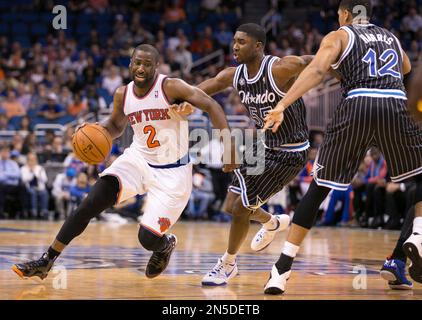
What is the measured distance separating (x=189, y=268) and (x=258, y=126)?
146cm

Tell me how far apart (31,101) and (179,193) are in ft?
38.6

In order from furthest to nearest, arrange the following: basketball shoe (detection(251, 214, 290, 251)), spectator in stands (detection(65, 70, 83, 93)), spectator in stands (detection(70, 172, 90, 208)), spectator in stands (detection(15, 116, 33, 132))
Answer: spectator in stands (detection(65, 70, 83, 93)) < spectator in stands (detection(15, 116, 33, 132)) < spectator in stands (detection(70, 172, 90, 208)) < basketball shoe (detection(251, 214, 290, 251))

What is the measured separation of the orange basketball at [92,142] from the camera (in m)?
6.69

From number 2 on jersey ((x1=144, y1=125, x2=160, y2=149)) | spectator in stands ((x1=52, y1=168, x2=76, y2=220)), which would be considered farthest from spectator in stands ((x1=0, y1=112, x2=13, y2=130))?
number 2 on jersey ((x1=144, y1=125, x2=160, y2=149))

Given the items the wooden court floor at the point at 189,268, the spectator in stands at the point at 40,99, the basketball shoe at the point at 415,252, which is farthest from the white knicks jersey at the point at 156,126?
the spectator in stands at the point at 40,99

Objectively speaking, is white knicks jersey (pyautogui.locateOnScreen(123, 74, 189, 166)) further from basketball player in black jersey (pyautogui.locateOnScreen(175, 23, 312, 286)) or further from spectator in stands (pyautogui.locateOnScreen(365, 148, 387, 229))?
spectator in stands (pyautogui.locateOnScreen(365, 148, 387, 229))

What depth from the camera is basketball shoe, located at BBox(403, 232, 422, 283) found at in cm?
584

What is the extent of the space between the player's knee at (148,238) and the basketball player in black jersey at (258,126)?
0.46 metres

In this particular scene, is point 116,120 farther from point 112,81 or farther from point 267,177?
point 112,81

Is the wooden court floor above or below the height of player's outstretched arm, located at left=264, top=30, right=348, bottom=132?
below

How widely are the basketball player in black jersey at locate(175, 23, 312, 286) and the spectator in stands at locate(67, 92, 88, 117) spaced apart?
10528mm

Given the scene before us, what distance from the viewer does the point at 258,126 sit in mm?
7121

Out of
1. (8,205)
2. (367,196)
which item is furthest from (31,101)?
(367,196)

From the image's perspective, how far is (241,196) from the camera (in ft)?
22.5
